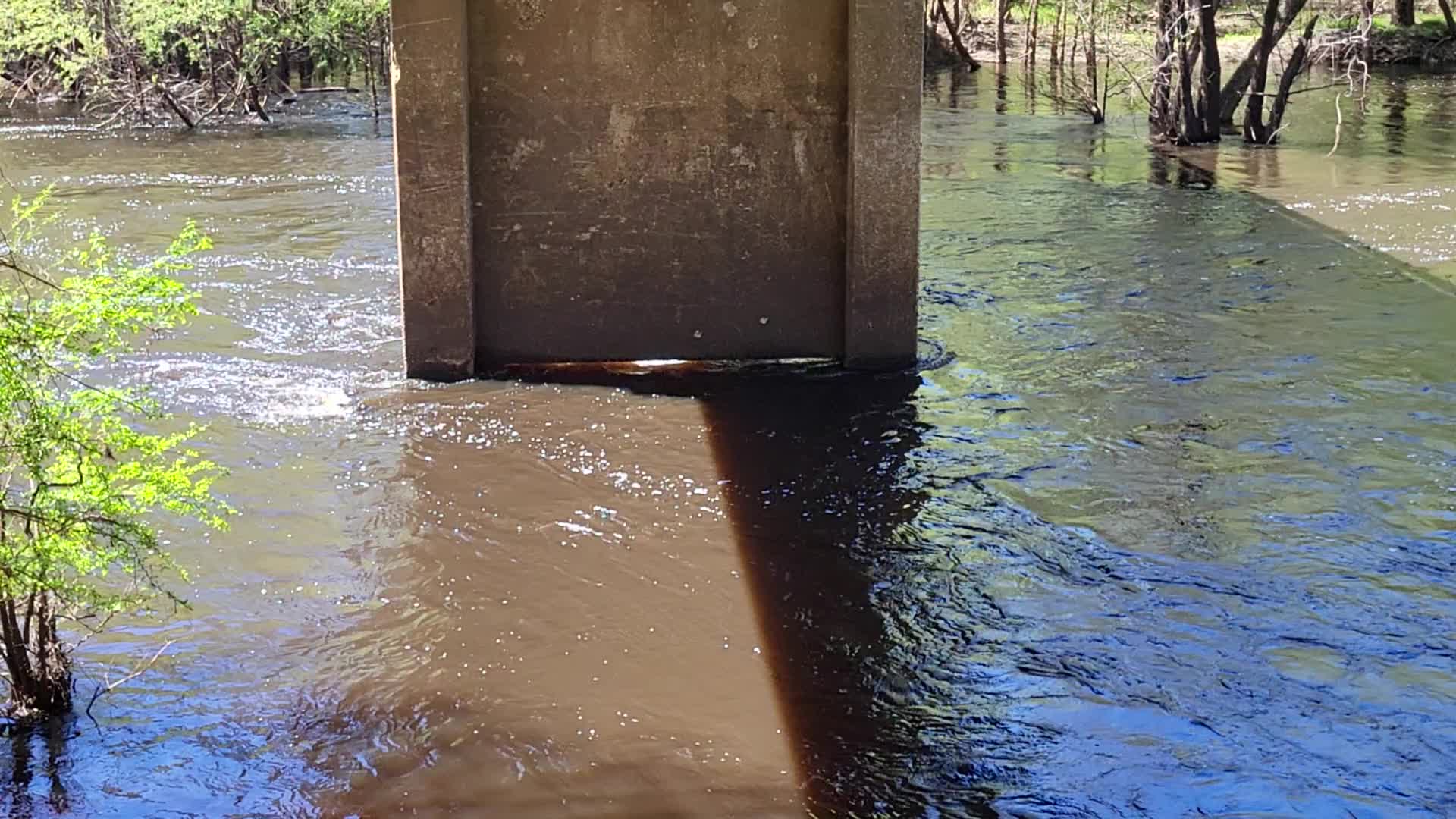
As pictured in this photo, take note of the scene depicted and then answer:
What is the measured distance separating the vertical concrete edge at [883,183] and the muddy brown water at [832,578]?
0.36 metres

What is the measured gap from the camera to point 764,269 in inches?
385

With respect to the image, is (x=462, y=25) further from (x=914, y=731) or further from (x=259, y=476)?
(x=914, y=731)

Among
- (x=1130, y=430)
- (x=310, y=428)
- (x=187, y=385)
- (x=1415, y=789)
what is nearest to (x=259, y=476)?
(x=310, y=428)

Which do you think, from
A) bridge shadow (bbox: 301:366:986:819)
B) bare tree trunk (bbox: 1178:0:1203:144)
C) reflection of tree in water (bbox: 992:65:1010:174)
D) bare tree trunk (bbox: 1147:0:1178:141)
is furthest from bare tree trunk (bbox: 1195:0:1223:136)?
bridge shadow (bbox: 301:366:986:819)

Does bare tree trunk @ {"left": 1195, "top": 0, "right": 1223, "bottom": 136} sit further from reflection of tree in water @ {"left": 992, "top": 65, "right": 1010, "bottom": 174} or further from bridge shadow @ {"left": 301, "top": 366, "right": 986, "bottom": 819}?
bridge shadow @ {"left": 301, "top": 366, "right": 986, "bottom": 819}

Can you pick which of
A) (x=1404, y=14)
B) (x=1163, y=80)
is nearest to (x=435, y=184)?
(x=1163, y=80)

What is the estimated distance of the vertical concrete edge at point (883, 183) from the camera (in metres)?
9.25

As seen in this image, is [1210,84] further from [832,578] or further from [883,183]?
[832,578]

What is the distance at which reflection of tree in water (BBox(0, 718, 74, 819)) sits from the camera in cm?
461

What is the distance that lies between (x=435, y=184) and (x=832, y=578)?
13.2 feet

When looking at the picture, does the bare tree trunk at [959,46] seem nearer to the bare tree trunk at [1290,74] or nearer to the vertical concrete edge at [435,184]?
the bare tree trunk at [1290,74]

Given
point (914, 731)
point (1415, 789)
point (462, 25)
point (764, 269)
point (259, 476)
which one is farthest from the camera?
point (764, 269)

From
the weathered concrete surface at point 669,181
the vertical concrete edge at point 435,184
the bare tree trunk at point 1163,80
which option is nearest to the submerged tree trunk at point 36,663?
the vertical concrete edge at point 435,184

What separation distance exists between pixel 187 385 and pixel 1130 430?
5658mm
